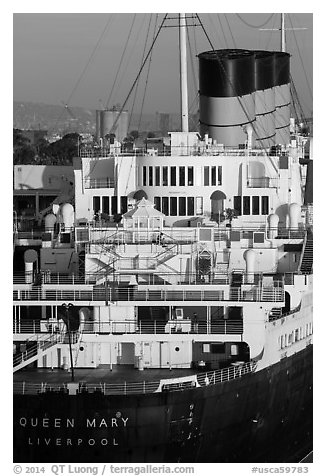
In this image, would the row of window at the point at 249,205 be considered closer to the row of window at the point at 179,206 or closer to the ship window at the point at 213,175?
the ship window at the point at 213,175

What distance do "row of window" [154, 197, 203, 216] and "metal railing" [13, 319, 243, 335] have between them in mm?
5067

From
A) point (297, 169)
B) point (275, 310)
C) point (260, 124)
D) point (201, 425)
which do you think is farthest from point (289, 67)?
point (201, 425)

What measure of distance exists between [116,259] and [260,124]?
11764 millimetres

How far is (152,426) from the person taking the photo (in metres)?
35.1

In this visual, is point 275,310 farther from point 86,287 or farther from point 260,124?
point 260,124

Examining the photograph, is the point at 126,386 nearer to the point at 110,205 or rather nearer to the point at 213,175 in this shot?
the point at 110,205

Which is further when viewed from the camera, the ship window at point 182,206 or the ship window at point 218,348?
the ship window at point 182,206

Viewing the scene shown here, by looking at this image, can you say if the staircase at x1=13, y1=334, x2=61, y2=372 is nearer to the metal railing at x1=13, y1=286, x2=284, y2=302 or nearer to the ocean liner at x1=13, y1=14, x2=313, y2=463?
the ocean liner at x1=13, y1=14, x2=313, y2=463

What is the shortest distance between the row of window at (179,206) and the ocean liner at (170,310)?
4 centimetres

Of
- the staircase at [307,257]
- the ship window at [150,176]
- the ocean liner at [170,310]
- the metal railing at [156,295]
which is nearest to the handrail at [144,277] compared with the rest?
the ocean liner at [170,310]

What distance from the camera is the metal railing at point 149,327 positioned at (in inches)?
1449

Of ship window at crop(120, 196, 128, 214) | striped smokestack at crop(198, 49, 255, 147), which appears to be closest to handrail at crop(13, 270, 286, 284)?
ship window at crop(120, 196, 128, 214)

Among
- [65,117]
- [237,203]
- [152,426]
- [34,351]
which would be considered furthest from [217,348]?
[65,117]
